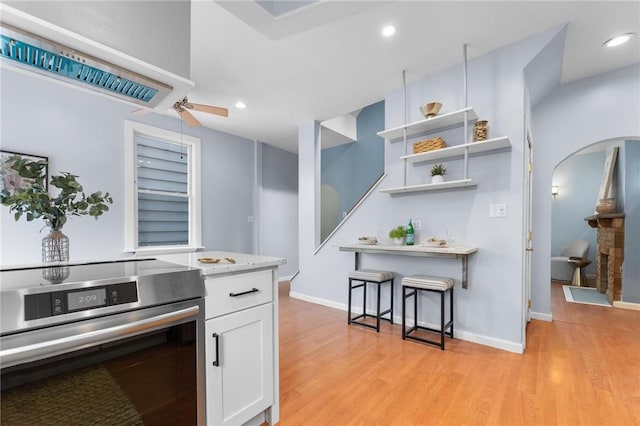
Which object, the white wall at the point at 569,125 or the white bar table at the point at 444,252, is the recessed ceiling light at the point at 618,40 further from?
the white bar table at the point at 444,252

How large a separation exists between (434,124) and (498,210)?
1.03m

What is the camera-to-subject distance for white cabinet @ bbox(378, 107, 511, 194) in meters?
2.62

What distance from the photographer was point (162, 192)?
4.09 meters

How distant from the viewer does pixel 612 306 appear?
12.5ft

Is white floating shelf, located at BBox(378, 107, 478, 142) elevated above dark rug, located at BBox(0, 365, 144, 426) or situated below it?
above

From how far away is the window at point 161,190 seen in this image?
3.69 m

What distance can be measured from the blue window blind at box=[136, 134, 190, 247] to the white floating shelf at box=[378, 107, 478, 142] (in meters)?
3.07

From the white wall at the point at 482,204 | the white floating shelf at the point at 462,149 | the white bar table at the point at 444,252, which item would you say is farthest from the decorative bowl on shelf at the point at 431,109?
the white bar table at the point at 444,252

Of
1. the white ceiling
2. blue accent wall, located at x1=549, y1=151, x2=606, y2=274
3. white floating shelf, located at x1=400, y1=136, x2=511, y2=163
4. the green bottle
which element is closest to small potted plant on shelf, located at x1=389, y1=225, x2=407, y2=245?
the green bottle

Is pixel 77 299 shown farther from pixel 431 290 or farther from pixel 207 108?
pixel 431 290

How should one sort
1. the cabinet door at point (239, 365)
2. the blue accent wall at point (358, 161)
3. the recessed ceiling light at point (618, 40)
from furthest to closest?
the blue accent wall at point (358, 161)
the recessed ceiling light at point (618, 40)
the cabinet door at point (239, 365)

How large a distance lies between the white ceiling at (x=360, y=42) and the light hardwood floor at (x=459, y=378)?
8.21ft

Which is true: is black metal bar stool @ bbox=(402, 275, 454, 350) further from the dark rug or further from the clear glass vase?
the clear glass vase

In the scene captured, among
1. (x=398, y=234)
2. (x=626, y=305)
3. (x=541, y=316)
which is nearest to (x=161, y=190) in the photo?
(x=398, y=234)
